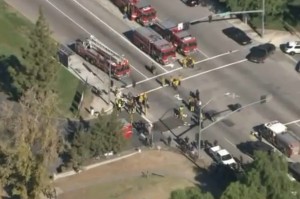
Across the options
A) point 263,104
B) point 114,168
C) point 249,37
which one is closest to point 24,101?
point 114,168

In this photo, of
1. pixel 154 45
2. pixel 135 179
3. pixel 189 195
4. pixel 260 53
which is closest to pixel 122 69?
pixel 154 45

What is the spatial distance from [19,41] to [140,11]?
15718 millimetres

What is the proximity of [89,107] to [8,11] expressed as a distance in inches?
921

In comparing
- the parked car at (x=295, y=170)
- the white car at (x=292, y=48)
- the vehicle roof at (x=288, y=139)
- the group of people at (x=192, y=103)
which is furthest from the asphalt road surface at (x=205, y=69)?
the parked car at (x=295, y=170)

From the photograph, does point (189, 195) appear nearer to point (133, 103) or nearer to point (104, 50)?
point (133, 103)

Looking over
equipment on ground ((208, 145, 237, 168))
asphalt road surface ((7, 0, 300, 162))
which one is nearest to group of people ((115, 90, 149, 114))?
asphalt road surface ((7, 0, 300, 162))

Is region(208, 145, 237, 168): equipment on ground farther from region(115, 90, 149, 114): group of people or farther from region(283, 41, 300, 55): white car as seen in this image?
region(283, 41, 300, 55): white car

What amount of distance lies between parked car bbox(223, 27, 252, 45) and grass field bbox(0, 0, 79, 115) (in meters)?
20.9

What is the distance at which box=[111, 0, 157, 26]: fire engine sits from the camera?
150m

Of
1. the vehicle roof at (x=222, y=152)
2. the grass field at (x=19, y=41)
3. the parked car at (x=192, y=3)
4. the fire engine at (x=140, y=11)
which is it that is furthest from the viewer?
the parked car at (x=192, y=3)

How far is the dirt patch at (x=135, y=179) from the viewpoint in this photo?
395 feet

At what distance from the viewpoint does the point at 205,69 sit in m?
142

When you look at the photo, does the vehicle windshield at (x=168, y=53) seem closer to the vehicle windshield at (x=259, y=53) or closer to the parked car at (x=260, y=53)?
the parked car at (x=260, y=53)

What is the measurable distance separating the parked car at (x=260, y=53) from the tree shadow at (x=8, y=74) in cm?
2753
